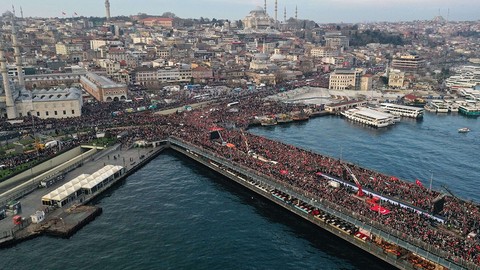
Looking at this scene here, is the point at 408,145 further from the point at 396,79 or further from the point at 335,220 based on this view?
the point at 396,79

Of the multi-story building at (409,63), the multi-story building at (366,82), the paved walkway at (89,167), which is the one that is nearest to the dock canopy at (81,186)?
the paved walkway at (89,167)

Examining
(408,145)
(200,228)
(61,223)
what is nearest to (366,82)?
(408,145)

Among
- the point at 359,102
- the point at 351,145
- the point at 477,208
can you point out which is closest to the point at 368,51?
the point at 359,102

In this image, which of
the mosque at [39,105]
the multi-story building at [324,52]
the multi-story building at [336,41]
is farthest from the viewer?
the multi-story building at [336,41]

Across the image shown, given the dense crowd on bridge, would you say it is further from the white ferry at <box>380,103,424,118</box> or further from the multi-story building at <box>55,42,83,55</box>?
the multi-story building at <box>55,42,83,55</box>

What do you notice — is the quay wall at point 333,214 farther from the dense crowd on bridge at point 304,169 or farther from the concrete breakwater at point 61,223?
the concrete breakwater at point 61,223

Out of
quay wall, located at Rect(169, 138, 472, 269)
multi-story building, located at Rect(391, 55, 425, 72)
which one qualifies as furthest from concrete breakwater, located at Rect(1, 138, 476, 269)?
multi-story building, located at Rect(391, 55, 425, 72)
